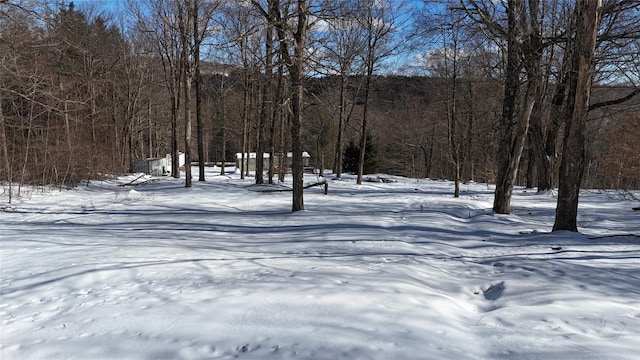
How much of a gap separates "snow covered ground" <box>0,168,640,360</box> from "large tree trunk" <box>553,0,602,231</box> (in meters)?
0.79

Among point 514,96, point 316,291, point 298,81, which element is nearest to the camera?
point 316,291

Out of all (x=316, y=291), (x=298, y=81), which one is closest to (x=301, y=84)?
(x=298, y=81)

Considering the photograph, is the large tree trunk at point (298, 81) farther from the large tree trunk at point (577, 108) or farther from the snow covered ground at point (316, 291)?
the large tree trunk at point (577, 108)

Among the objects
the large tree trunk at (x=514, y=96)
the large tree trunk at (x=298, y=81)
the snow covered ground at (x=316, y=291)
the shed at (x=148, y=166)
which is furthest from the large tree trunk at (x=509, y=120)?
the shed at (x=148, y=166)

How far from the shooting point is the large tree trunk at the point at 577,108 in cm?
848

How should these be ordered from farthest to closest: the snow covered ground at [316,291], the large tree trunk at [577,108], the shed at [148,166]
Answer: the shed at [148,166] < the large tree trunk at [577,108] < the snow covered ground at [316,291]

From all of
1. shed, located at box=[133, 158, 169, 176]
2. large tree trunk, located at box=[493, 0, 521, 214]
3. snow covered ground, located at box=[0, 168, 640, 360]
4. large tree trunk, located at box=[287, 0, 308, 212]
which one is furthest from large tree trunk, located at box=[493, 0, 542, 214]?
shed, located at box=[133, 158, 169, 176]

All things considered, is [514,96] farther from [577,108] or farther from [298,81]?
[298,81]

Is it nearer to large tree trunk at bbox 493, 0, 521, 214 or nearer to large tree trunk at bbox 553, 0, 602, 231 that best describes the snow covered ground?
large tree trunk at bbox 553, 0, 602, 231

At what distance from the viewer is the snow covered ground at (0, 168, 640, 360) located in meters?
3.56

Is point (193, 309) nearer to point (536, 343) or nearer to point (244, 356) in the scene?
point (244, 356)

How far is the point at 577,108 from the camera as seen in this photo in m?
8.80

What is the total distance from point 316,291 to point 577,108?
6988 mm

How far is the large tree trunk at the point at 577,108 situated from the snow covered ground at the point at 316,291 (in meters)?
0.79
